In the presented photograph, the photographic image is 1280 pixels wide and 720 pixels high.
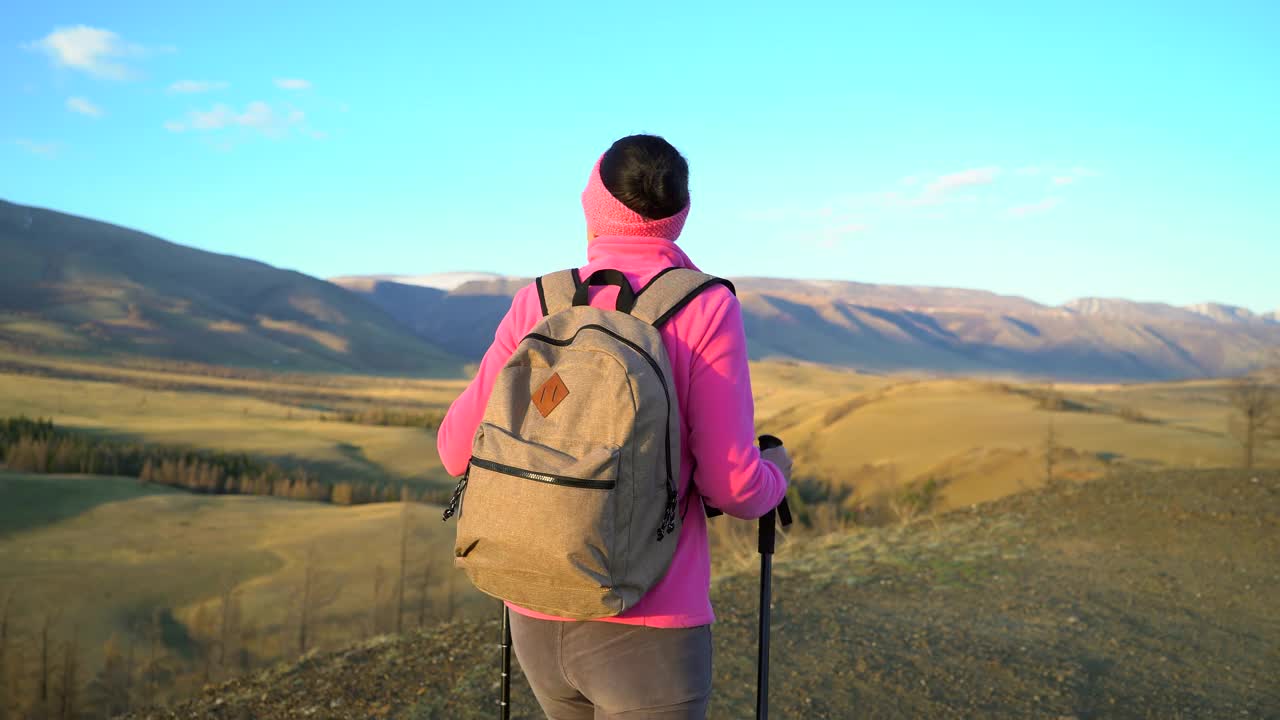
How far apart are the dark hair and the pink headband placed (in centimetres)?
1

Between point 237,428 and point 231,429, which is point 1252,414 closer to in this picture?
point 231,429

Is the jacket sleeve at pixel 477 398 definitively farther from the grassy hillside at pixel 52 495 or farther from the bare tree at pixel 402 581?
the grassy hillside at pixel 52 495

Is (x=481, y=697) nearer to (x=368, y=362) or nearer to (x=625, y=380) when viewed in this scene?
(x=625, y=380)

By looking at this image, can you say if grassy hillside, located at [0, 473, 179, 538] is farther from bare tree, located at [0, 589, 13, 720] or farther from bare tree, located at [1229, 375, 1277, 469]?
bare tree, located at [1229, 375, 1277, 469]

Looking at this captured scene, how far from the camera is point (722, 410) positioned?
185 cm

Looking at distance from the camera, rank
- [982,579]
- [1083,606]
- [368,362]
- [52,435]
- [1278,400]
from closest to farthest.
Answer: [1083,606] → [982,579] → [52,435] → [1278,400] → [368,362]

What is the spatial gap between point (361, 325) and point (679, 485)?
100 metres

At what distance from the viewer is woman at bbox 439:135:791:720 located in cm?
184

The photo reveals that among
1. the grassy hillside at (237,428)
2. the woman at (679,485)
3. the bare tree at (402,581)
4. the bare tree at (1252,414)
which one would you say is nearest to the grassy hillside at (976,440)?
the bare tree at (1252,414)

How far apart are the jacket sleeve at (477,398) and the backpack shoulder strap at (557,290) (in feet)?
0.12

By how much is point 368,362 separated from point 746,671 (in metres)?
83.7

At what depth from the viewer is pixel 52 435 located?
45.6 ft

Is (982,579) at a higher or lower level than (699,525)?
lower

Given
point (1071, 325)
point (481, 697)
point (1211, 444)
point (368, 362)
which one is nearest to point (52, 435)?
point (481, 697)
